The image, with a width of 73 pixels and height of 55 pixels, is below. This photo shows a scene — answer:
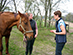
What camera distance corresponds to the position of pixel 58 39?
1.92 meters

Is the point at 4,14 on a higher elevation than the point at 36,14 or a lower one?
lower

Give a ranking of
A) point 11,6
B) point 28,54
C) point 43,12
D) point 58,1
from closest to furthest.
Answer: point 28,54, point 58,1, point 43,12, point 11,6

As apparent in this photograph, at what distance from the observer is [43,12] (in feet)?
41.2

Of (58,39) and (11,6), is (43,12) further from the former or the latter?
(58,39)

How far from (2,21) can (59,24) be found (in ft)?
5.97

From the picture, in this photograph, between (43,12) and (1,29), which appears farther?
(43,12)

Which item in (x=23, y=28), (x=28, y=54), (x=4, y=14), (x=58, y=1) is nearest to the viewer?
(x=23, y=28)

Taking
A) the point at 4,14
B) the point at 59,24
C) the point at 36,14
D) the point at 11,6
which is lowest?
the point at 59,24

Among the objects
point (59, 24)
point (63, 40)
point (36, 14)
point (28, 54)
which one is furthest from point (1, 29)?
point (36, 14)

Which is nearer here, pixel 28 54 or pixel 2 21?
pixel 2 21

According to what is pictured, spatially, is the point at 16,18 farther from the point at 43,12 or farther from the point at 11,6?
the point at 11,6

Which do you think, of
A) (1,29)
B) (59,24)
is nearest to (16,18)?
(1,29)

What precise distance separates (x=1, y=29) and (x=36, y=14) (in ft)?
35.8

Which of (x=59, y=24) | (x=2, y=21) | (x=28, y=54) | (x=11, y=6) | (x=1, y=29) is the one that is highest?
(x=11, y=6)
